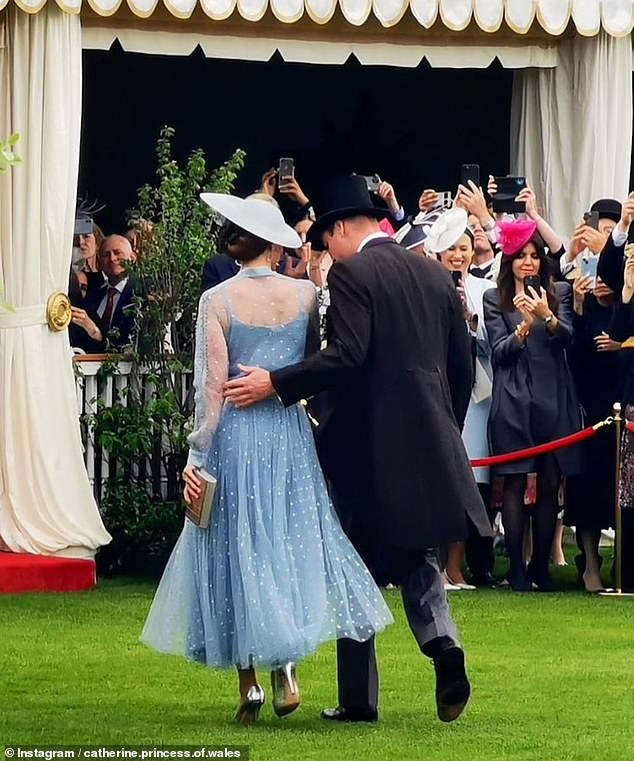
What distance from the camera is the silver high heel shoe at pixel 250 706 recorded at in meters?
7.48

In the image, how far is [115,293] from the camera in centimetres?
1234

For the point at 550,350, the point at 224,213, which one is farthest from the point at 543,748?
the point at 550,350

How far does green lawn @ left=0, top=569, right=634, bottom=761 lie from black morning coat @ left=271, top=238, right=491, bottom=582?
73cm

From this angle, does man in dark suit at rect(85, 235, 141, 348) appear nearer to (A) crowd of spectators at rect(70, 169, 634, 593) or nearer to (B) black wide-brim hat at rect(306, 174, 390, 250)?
(A) crowd of spectators at rect(70, 169, 634, 593)

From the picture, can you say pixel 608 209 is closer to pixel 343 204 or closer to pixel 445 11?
pixel 445 11

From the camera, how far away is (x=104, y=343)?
12.4 metres

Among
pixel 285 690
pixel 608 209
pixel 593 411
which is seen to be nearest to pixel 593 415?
pixel 593 411

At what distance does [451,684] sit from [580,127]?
646 cm

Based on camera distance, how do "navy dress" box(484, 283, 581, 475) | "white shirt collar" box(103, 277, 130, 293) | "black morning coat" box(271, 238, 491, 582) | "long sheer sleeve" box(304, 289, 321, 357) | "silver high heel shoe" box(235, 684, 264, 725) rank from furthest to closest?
"white shirt collar" box(103, 277, 130, 293)
"navy dress" box(484, 283, 581, 475)
"long sheer sleeve" box(304, 289, 321, 357)
"silver high heel shoe" box(235, 684, 264, 725)
"black morning coat" box(271, 238, 491, 582)

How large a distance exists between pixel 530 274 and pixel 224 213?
12.9ft

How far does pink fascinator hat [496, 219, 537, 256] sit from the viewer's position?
36.5 feet

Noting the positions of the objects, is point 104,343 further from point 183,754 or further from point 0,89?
point 183,754

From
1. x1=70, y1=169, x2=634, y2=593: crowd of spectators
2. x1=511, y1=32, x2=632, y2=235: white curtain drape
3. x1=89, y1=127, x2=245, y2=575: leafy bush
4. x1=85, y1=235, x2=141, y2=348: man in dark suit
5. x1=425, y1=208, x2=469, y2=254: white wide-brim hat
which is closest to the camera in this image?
x1=70, y1=169, x2=634, y2=593: crowd of spectators

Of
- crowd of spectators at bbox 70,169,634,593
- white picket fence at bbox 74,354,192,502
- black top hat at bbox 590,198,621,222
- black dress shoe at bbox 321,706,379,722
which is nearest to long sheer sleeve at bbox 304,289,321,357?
black dress shoe at bbox 321,706,379,722
